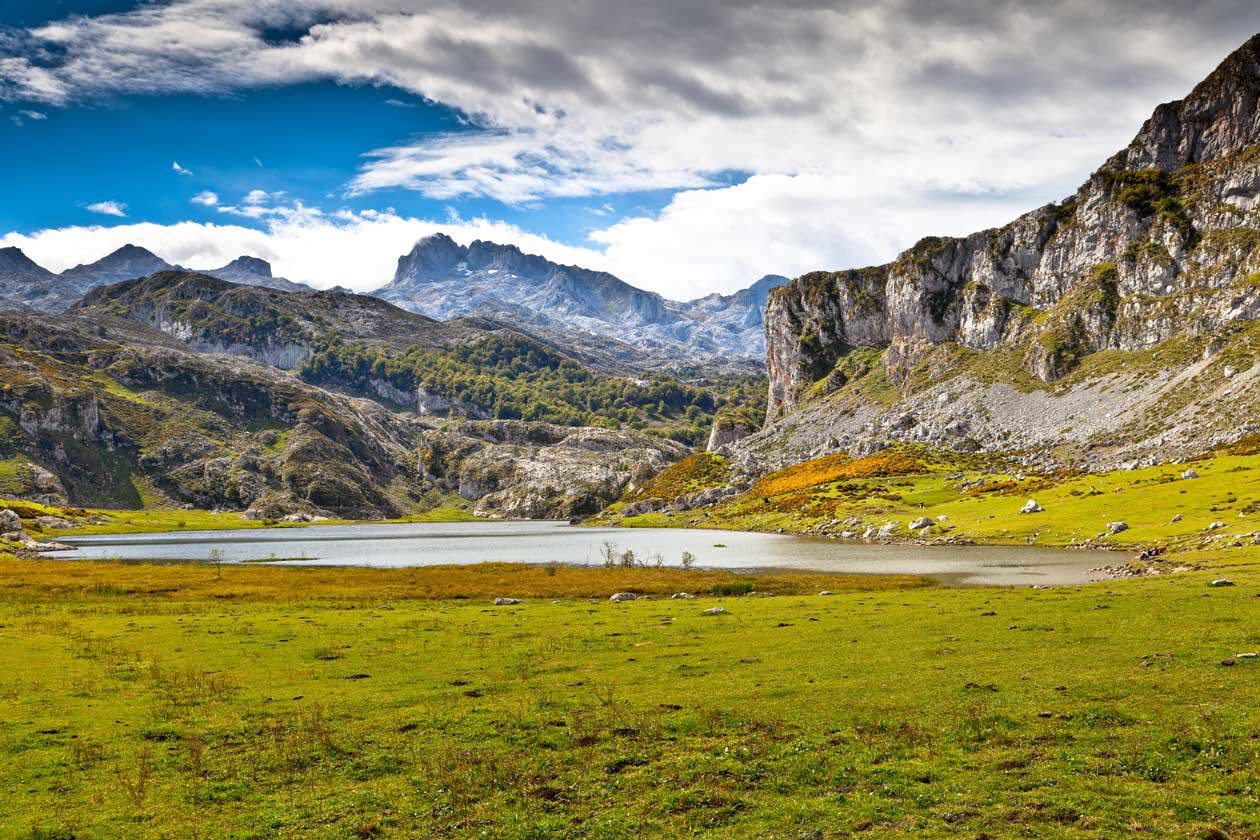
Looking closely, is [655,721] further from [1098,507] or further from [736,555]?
[1098,507]

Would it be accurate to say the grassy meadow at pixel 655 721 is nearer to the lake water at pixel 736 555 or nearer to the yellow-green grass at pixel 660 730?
the yellow-green grass at pixel 660 730

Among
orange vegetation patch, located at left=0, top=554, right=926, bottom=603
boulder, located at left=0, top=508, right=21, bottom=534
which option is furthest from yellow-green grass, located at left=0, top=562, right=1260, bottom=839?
boulder, located at left=0, top=508, right=21, bottom=534

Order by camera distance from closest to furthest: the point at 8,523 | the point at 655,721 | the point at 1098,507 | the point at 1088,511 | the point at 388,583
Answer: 1. the point at 655,721
2. the point at 388,583
3. the point at 1088,511
4. the point at 1098,507
5. the point at 8,523

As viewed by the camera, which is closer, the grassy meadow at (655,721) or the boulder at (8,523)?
the grassy meadow at (655,721)

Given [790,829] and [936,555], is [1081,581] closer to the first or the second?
[936,555]

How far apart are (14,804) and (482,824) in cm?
1276

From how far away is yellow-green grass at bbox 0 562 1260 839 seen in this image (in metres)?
17.2

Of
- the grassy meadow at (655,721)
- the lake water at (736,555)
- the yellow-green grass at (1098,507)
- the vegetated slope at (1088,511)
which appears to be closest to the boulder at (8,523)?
the lake water at (736,555)

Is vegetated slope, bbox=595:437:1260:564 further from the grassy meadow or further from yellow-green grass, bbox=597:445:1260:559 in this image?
the grassy meadow

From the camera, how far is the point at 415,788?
1956cm

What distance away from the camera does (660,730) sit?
23.8 meters

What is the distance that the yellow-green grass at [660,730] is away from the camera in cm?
1719

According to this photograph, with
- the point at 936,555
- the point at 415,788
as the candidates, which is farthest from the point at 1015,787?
the point at 936,555

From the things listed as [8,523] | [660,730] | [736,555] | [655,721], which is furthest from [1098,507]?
[8,523]
